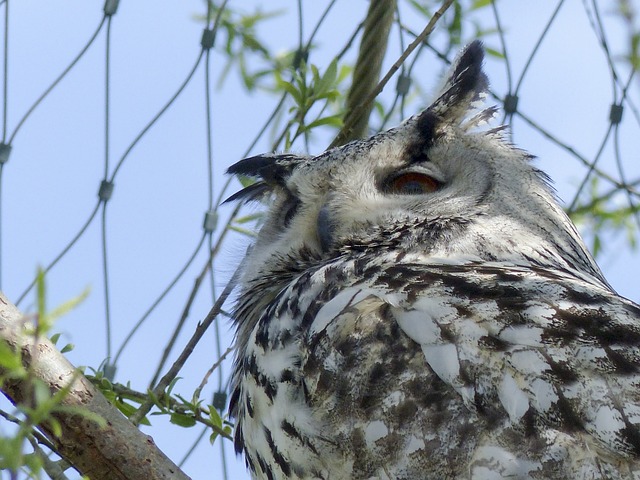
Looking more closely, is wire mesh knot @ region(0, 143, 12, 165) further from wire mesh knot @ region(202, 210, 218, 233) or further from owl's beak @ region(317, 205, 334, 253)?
owl's beak @ region(317, 205, 334, 253)

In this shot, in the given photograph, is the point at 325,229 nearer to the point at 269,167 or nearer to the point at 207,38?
the point at 269,167

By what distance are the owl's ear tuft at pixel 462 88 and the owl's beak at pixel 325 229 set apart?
1.63 ft

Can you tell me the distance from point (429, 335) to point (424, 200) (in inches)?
25.4

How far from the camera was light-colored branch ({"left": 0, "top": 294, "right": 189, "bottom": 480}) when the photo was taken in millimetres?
1493

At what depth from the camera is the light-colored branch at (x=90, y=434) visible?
1493 mm

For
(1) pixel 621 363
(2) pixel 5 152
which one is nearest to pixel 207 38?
(2) pixel 5 152

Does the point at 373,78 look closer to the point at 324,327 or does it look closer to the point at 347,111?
the point at 347,111

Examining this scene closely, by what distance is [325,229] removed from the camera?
227 centimetres

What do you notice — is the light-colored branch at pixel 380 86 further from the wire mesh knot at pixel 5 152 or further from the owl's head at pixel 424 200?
the wire mesh knot at pixel 5 152

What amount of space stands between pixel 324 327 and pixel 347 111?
960 millimetres

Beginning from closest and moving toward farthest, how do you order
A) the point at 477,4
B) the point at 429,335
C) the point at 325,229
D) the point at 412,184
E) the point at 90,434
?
the point at 90,434 → the point at 429,335 → the point at 325,229 → the point at 412,184 → the point at 477,4

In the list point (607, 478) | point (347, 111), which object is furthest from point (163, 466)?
point (347, 111)

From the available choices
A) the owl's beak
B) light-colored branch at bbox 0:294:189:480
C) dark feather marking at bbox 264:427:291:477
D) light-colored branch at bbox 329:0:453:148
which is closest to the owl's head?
the owl's beak

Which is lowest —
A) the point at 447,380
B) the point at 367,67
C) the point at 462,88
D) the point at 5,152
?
the point at 447,380
